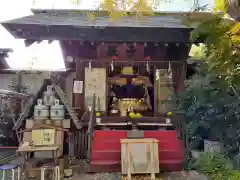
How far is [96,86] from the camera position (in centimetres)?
832

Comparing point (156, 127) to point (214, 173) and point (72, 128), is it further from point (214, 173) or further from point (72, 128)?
point (214, 173)

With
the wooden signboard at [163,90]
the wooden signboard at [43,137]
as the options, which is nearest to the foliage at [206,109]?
the wooden signboard at [163,90]

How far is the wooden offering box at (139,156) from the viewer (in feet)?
19.7

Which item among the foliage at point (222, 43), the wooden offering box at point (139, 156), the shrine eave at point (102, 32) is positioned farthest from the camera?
the shrine eave at point (102, 32)

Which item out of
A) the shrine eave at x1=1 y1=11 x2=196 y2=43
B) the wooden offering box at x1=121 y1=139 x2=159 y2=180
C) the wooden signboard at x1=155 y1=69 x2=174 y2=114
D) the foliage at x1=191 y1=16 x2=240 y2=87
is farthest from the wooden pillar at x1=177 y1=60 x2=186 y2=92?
the foliage at x1=191 y1=16 x2=240 y2=87

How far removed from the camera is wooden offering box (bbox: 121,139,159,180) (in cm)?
599

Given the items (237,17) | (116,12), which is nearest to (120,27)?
(116,12)

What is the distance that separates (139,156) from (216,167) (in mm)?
1877

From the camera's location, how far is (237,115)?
6.17 m

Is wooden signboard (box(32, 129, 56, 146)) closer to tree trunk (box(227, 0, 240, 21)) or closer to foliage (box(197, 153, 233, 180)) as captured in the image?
foliage (box(197, 153, 233, 180))

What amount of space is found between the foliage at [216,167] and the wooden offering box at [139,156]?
3.76 ft

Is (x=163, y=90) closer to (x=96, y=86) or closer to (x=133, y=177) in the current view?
(x=96, y=86)

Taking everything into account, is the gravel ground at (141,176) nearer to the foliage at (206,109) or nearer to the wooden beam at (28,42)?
the foliage at (206,109)

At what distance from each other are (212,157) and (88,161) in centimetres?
324
